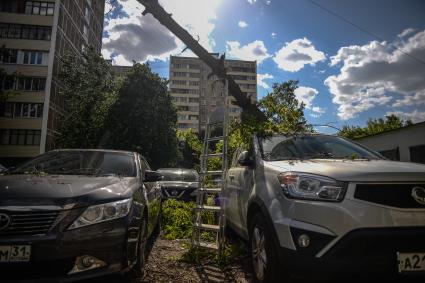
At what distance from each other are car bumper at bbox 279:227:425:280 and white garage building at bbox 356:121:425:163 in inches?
415

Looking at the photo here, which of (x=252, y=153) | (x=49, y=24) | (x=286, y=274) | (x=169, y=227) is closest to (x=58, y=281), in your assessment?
(x=286, y=274)

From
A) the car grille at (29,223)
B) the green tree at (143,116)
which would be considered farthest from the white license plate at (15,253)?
the green tree at (143,116)

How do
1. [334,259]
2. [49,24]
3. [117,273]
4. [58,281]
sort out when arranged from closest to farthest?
[334,259] < [58,281] < [117,273] < [49,24]

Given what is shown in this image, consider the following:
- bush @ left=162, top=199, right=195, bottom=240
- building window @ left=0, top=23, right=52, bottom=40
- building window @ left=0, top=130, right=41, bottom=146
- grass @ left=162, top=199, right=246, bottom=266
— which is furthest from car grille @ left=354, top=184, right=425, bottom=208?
building window @ left=0, top=23, right=52, bottom=40

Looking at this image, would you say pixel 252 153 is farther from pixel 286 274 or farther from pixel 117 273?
pixel 117 273

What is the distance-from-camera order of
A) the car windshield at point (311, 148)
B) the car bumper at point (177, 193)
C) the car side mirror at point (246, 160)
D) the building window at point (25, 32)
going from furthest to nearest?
the building window at point (25, 32) → the car bumper at point (177, 193) → the car side mirror at point (246, 160) → the car windshield at point (311, 148)

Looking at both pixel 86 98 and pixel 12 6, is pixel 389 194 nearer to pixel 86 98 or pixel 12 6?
pixel 86 98

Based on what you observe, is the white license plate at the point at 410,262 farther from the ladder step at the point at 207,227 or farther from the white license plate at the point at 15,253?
the white license plate at the point at 15,253

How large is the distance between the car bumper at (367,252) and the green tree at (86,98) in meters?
27.1

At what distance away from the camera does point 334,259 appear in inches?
111

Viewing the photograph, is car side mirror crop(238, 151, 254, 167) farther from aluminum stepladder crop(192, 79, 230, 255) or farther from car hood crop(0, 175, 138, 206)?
car hood crop(0, 175, 138, 206)

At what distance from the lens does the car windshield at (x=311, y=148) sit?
430cm

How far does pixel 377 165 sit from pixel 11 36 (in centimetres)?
4175

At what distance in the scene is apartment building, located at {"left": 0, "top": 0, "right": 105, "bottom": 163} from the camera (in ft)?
117
